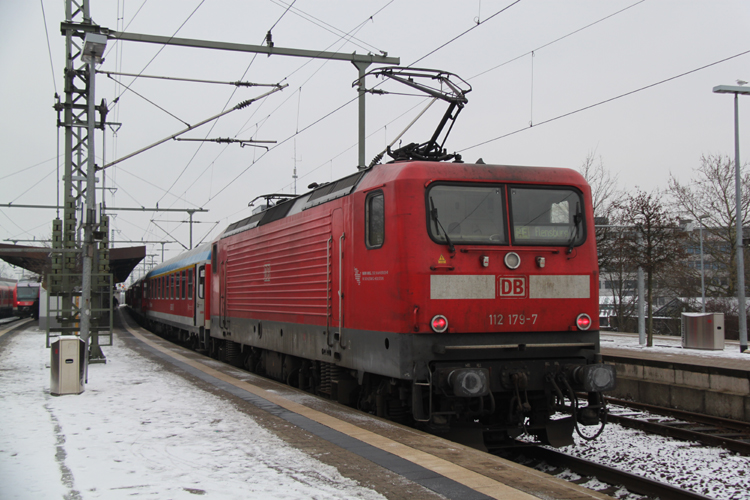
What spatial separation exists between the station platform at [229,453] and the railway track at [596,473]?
1640mm

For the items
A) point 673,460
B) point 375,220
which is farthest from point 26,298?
point 673,460

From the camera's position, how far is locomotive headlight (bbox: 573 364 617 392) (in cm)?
713

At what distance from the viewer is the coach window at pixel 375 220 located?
7645 millimetres

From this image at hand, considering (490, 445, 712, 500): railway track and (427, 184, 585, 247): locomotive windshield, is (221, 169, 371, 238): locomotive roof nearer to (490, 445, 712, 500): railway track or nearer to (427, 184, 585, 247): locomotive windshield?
(427, 184, 585, 247): locomotive windshield

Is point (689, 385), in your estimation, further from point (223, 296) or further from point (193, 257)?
point (193, 257)

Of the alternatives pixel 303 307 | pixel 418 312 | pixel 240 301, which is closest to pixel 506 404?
pixel 418 312

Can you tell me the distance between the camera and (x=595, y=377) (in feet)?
23.4

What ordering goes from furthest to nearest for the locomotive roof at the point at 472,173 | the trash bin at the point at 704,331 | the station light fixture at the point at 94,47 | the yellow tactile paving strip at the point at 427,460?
the trash bin at the point at 704,331 → the station light fixture at the point at 94,47 → the locomotive roof at the point at 472,173 → the yellow tactile paving strip at the point at 427,460

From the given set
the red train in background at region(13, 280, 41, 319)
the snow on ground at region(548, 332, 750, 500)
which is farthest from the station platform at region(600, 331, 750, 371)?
the red train in background at region(13, 280, 41, 319)

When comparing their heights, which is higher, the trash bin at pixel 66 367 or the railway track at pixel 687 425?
the trash bin at pixel 66 367

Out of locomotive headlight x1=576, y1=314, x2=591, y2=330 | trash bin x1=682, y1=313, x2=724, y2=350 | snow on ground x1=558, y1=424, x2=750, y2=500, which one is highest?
locomotive headlight x1=576, y1=314, x2=591, y2=330

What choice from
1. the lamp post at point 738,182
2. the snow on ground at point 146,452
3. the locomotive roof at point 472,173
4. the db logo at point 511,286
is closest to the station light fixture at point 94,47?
the locomotive roof at point 472,173

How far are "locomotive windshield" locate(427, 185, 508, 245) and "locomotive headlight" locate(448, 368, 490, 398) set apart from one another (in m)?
1.42

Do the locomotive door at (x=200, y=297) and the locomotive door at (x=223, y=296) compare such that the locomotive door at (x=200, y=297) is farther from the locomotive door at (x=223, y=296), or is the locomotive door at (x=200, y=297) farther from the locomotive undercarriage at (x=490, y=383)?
the locomotive undercarriage at (x=490, y=383)
